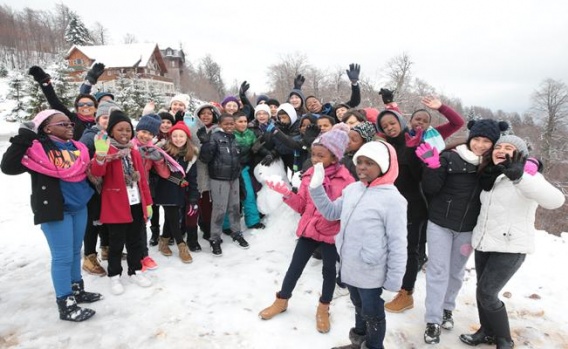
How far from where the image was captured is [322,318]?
3.39 meters

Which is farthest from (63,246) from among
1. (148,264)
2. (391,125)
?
(391,125)

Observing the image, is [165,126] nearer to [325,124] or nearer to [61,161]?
[61,161]

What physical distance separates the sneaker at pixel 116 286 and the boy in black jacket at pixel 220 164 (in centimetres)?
142

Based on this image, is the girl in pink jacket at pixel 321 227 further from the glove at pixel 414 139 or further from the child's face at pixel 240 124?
the child's face at pixel 240 124

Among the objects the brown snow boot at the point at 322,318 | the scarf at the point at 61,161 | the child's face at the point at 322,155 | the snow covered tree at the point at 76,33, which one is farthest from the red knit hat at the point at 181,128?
the snow covered tree at the point at 76,33

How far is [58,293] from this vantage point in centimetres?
332

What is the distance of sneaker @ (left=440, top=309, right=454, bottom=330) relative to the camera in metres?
3.50

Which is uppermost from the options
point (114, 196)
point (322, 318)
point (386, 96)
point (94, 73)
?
point (94, 73)

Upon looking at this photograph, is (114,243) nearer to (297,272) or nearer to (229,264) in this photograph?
(229,264)

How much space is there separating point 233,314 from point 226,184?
2.14 metres

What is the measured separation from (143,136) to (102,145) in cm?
80

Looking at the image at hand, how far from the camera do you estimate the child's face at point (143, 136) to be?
424 cm

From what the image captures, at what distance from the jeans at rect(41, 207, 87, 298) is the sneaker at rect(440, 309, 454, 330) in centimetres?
403

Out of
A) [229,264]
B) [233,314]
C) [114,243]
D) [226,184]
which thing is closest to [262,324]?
[233,314]
